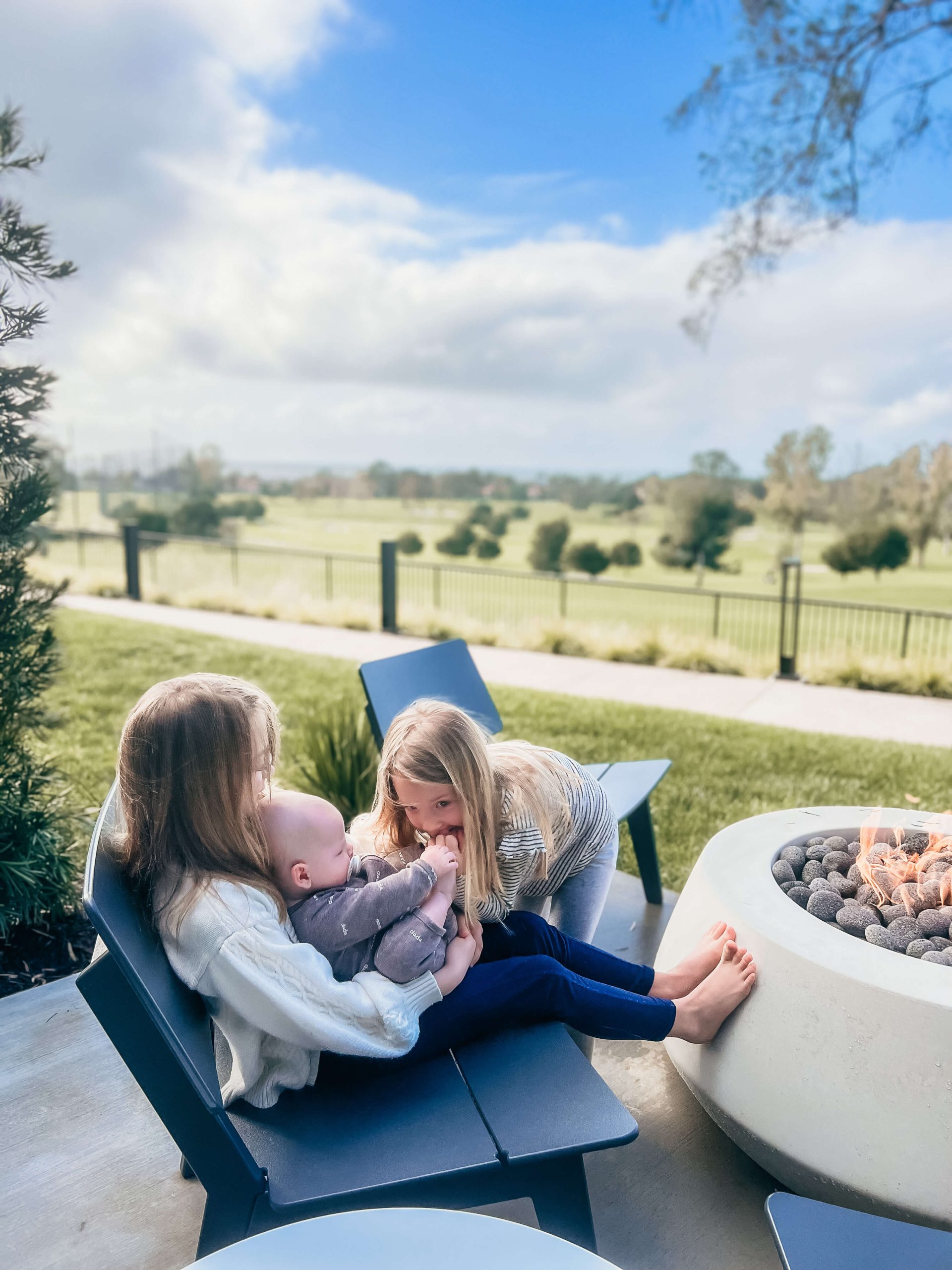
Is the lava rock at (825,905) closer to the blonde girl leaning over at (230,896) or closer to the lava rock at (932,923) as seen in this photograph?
the lava rock at (932,923)

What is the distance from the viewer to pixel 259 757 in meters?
1.74

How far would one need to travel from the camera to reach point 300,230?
117 ft

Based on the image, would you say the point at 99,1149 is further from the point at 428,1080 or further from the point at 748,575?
the point at 748,575

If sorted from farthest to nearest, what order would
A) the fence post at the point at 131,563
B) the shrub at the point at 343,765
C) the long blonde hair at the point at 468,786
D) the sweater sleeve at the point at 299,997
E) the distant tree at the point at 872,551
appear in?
the distant tree at the point at 872,551 < the fence post at the point at 131,563 < the shrub at the point at 343,765 < the long blonde hair at the point at 468,786 < the sweater sleeve at the point at 299,997

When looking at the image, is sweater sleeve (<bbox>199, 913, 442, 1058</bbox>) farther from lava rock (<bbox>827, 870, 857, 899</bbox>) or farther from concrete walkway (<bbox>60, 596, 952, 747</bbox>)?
concrete walkway (<bbox>60, 596, 952, 747</bbox>)

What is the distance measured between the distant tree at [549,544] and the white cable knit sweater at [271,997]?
830 inches

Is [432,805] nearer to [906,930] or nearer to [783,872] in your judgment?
[783,872]

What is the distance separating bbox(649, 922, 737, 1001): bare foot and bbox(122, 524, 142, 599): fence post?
1220cm

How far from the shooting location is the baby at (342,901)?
181 centimetres

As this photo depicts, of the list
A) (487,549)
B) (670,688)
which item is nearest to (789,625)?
(670,688)

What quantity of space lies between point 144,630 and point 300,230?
30461 mm

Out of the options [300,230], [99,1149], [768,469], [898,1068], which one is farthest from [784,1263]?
[300,230]

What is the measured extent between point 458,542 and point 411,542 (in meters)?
2.85

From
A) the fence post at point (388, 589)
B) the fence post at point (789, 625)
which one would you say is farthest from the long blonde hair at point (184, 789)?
the fence post at point (388, 589)
